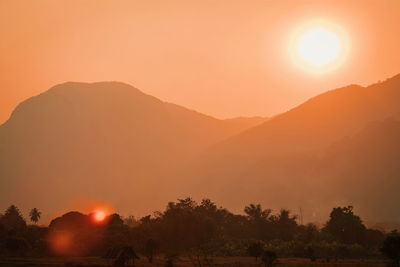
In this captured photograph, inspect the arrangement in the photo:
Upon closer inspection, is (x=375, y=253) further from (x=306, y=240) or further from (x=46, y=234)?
(x=46, y=234)

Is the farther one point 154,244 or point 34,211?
point 34,211

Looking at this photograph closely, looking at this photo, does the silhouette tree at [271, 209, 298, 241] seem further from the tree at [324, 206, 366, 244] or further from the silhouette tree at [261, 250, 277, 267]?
the silhouette tree at [261, 250, 277, 267]

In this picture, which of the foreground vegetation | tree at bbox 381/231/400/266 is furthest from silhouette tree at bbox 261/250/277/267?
tree at bbox 381/231/400/266

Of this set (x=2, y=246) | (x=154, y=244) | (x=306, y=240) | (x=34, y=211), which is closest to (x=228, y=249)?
(x=306, y=240)

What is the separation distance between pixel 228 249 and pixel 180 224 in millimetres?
10682

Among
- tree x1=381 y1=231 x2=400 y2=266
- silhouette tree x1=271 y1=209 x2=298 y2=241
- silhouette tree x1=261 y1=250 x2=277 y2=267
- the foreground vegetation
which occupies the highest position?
silhouette tree x1=271 y1=209 x2=298 y2=241

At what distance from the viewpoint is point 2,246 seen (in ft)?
284

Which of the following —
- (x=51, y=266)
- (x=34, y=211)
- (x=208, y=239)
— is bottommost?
(x=51, y=266)

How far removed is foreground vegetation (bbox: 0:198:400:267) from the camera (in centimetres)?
8488

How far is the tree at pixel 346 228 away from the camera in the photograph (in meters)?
109

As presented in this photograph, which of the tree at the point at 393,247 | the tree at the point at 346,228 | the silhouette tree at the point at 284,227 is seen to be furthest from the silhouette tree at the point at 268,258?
the silhouette tree at the point at 284,227

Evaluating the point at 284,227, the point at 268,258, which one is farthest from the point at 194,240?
the point at 268,258

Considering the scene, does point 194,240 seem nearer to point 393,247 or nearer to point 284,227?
point 284,227

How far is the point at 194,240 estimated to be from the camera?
10312cm
